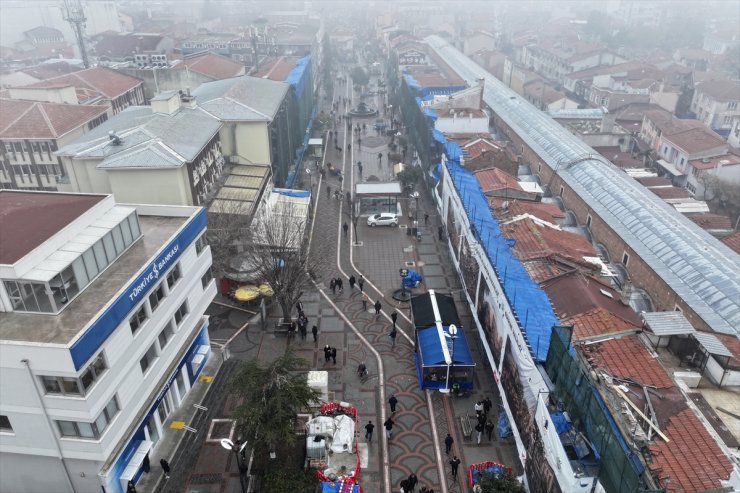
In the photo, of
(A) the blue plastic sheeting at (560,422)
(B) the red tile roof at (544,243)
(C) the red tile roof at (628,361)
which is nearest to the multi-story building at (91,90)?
(B) the red tile roof at (544,243)

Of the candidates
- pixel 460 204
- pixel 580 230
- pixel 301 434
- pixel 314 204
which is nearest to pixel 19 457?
pixel 301 434

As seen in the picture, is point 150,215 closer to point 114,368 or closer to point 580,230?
point 114,368

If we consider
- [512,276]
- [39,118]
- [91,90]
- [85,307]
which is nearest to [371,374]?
[512,276]

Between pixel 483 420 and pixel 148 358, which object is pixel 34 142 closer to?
pixel 148 358

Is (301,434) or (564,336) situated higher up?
(564,336)

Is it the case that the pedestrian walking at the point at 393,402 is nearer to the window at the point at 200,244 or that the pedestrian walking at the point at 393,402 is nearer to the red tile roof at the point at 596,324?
the red tile roof at the point at 596,324

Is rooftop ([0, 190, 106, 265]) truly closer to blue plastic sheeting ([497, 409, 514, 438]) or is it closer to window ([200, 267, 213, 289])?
window ([200, 267, 213, 289])
